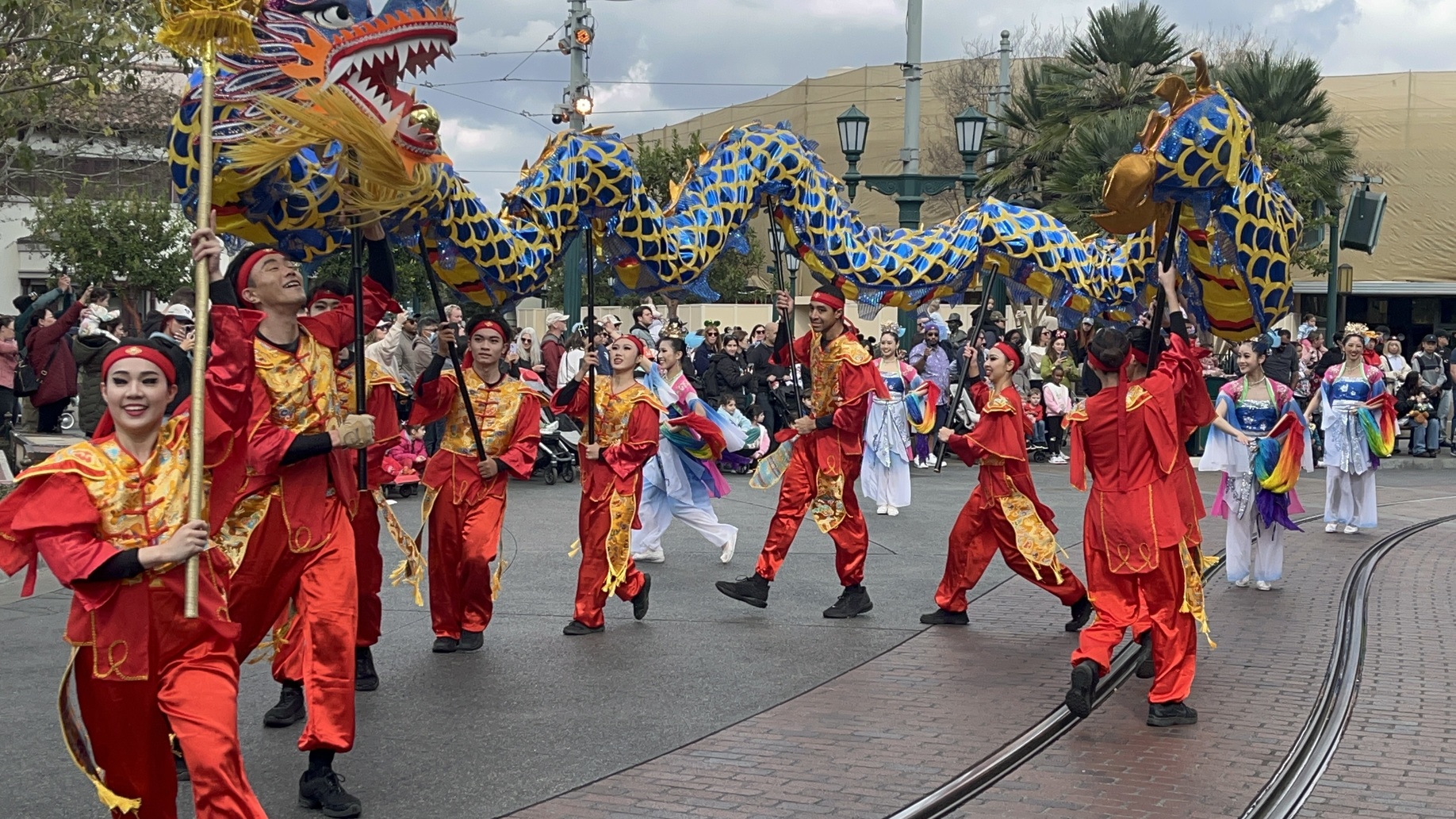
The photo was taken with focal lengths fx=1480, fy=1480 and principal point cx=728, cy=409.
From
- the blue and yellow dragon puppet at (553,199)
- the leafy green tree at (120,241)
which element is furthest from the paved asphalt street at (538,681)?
the leafy green tree at (120,241)

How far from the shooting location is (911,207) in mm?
17094

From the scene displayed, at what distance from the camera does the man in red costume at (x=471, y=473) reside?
7719 millimetres

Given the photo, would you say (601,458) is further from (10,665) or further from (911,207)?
(911,207)

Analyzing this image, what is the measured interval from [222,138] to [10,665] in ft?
10.8

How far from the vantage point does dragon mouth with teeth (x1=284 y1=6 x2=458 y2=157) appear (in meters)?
6.04

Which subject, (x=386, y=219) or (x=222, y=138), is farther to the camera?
(x=386, y=219)

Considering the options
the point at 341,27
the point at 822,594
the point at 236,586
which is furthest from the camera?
the point at 822,594

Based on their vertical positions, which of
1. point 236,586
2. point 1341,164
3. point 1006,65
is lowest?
point 236,586

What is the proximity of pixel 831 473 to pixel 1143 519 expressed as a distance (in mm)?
2534

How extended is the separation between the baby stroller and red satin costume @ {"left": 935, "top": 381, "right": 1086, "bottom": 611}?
7.64 metres

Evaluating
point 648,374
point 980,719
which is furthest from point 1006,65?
point 980,719

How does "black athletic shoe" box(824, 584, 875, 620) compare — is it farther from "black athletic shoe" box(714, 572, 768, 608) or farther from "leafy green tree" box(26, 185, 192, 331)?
"leafy green tree" box(26, 185, 192, 331)

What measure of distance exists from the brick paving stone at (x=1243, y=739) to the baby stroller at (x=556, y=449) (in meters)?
8.02

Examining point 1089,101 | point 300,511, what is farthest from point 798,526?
point 1089,101
